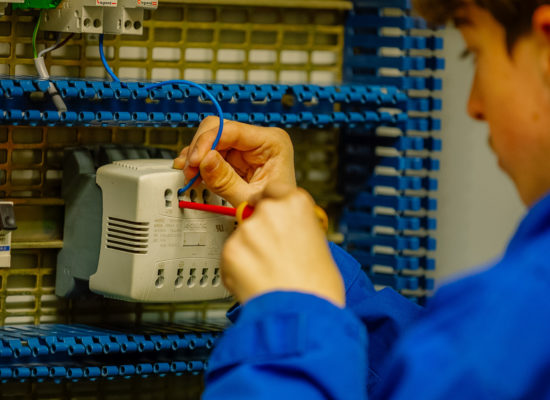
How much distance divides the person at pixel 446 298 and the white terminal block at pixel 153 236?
0.72 metres

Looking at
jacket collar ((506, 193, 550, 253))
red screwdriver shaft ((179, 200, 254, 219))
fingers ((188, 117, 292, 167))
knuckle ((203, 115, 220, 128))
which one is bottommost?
red screwdriver shaft ((179, 200, 254, 219))

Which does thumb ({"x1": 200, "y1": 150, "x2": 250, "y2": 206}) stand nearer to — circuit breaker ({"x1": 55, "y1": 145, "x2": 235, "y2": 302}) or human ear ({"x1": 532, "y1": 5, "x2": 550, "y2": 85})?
circuit breaker ({"x1": 55, "y1": 145, "x2": 235, "y2": 302})

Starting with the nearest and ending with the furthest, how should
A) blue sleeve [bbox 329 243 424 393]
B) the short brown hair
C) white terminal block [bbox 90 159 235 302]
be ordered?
the short brown hair < blue sleeve [bbox 329 243 424 393] < white terminal block [bbox 90 159 235 302]

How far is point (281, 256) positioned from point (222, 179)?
722 millimetres

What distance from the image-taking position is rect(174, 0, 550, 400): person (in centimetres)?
72

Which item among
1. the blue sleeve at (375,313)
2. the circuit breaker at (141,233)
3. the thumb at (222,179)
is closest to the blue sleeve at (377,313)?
the blue sleeve at (375,313)

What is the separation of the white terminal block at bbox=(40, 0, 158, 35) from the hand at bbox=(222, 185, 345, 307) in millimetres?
917

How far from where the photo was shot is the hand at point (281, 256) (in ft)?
2.89

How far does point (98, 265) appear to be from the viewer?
1.77 meters

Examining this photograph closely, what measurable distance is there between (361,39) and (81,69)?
2.17 ft

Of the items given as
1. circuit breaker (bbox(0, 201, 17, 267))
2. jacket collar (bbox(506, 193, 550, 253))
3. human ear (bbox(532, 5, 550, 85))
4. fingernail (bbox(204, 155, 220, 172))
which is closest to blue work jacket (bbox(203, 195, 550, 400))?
jacket collar (bbox(506, 193, 550, 253))

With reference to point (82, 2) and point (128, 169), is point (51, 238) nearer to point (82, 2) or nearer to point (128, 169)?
point (128, 169)

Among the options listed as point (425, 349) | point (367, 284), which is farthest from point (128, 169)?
point (425, 349)

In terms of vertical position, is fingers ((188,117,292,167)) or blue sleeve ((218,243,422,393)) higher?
fingers ((188,117,292,167))
